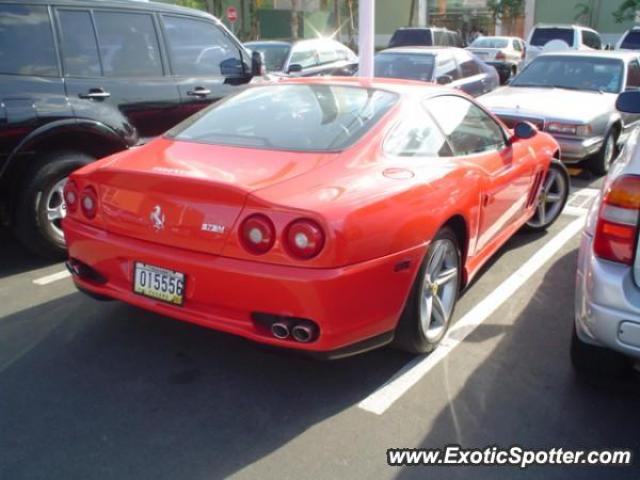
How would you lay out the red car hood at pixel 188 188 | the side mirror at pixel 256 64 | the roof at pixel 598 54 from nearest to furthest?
the red car hood at pixel 188 188 → the side mirror at pixel 256 64 → the roof at pixel 598 54

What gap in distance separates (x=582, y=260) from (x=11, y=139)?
3.78 metres

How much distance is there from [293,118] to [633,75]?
7026mm

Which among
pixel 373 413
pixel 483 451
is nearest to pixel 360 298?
pixel 373 413

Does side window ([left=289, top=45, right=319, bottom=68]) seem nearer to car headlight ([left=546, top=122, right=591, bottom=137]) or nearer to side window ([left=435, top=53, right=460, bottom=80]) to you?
side window ([left=435, top=53, right=460, bottom=80])

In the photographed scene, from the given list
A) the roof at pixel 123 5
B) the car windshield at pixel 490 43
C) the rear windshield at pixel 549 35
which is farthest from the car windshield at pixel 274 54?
the car windshield at pixel 490 43

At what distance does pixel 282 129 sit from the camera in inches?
140

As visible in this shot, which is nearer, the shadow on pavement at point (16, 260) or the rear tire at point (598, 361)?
the rear tire at point (598, 361)

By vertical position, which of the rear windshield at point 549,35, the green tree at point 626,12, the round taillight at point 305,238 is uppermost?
the green tree at point 626,12

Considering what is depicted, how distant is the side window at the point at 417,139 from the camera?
3414 mm

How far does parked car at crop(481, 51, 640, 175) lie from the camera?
23.7 feet

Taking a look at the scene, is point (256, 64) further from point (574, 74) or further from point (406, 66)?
point (574, 74)

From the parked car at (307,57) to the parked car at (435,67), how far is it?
160cm

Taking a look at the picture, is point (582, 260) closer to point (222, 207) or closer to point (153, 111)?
point (222, 207)

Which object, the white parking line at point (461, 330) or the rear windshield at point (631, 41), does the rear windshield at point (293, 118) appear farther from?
the rear windshield at point (631, 41)
